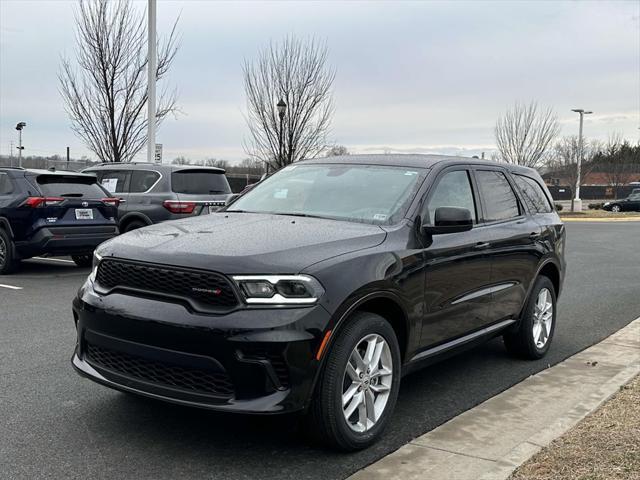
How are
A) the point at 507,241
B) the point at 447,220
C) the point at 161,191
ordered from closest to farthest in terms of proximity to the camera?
1. the point at 447,220
2. the point at 507,241
3. the point at 161,191

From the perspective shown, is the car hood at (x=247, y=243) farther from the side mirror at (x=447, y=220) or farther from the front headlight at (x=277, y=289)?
the side mirror at (x=447, y=220)

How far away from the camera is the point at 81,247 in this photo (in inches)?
417

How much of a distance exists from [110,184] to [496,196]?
8965 millimetres

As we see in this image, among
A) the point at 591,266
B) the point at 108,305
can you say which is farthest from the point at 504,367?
the point at 591,266

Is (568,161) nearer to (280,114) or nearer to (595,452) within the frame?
(280,114)

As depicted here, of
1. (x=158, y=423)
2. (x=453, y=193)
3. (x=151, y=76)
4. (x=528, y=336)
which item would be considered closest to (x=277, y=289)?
(x=158, y=423)

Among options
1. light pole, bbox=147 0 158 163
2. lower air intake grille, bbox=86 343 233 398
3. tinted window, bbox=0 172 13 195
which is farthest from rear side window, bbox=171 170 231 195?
lower air intake grille, bbox=86 343 233 398

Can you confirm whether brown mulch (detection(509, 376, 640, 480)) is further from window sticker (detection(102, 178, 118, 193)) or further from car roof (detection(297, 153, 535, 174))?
window sticker (detection(102, 178, 118, 193))

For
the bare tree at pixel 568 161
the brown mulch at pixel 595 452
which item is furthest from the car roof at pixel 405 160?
the bare tree at pixel 568 161

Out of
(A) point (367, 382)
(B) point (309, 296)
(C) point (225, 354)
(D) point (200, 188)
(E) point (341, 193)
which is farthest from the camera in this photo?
(D) point (200, 188)

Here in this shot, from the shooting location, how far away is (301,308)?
11.1 feet

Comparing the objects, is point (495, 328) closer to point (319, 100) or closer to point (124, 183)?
point (124, 183)

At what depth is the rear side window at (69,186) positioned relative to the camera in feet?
34.7

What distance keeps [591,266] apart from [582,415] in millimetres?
10017
